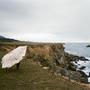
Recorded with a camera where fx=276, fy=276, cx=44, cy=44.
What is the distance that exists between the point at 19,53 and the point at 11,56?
27.0 inches

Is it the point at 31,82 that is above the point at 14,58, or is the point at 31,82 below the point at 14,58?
below

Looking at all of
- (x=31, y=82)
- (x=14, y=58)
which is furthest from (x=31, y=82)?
(x=14, y=58)

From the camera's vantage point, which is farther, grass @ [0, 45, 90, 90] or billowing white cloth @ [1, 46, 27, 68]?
billowing white cloth @ [1, 46, 27, 68]

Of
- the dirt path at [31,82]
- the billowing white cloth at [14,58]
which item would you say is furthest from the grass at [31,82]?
the billowing white cloth at [14,58]

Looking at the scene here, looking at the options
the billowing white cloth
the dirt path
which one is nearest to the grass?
the dirt path

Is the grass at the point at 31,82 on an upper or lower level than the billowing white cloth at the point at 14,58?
lower

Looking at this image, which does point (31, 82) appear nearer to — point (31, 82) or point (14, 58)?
point (31, 82)

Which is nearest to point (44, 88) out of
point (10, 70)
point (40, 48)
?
point (10, 70)

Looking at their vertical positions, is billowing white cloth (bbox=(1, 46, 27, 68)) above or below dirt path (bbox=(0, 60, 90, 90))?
above

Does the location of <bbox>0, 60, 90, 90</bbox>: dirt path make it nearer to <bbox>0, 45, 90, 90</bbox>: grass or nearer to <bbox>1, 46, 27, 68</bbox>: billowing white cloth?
<bbox>0, 45, 90, 90</bbox>: grass

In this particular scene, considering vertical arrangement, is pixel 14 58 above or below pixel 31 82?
above

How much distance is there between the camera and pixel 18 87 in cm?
1571

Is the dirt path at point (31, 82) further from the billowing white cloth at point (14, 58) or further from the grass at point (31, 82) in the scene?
the billowing white cloth at point (14, 58)

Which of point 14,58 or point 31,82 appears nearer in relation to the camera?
point 31,82
